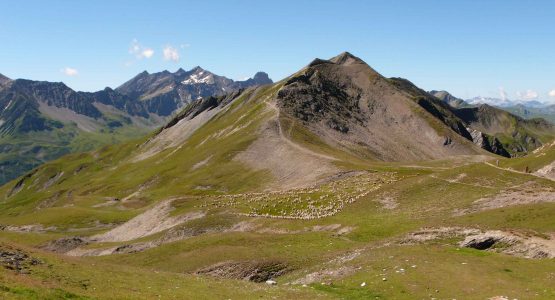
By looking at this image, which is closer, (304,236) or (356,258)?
(356,258)

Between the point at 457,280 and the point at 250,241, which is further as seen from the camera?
the point at 250,241

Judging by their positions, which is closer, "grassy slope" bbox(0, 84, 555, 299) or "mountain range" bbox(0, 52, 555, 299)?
"grassy slope" bbox(0, 84, 555, 299)

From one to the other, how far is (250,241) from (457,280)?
1203 inches

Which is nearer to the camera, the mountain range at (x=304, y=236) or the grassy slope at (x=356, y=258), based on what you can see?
the grassy slope at (x=356, y=258)

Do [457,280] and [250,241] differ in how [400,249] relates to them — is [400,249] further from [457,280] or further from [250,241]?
[250,241]

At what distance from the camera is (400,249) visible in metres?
44.0

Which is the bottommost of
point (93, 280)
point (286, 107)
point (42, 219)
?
point (42, 219)

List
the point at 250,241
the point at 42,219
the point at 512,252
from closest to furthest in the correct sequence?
the point at 512,252 → the point at 250,241 → the point at 42,219

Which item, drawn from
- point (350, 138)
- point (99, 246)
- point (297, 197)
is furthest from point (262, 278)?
point (350, 138)

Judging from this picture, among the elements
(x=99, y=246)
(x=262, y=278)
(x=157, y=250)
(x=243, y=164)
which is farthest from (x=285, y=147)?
(x=262, y=278)

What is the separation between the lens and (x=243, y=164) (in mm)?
137625

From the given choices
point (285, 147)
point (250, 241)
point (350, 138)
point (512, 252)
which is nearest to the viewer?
point (512, 252)

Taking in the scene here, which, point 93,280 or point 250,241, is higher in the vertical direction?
point 93,280

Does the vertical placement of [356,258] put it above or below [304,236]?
above
